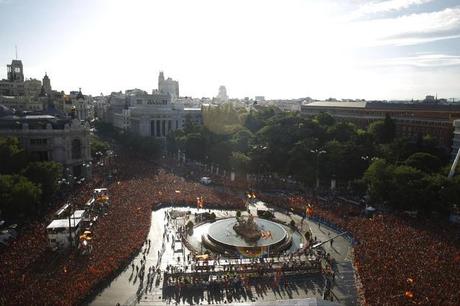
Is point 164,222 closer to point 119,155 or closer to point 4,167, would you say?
point 4,167

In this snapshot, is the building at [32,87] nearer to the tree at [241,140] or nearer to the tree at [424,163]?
the tree at [241,140]

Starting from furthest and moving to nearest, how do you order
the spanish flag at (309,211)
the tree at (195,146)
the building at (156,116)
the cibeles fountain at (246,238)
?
the building at (156,116)
the tree at (195,146)
the spanish flag at (309,211)
the cibeles fountain at (246,238)

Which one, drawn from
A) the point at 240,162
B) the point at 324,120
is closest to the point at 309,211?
the point at 240,162

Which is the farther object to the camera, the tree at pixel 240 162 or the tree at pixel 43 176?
the tree at pixel 240 162

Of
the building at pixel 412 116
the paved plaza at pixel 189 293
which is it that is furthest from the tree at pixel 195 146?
the paved plaza at pixel 189 293

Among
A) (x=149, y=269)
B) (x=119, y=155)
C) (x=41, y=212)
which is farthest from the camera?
(x=119, y=155)

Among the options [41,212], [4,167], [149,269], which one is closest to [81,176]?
[4,167]
